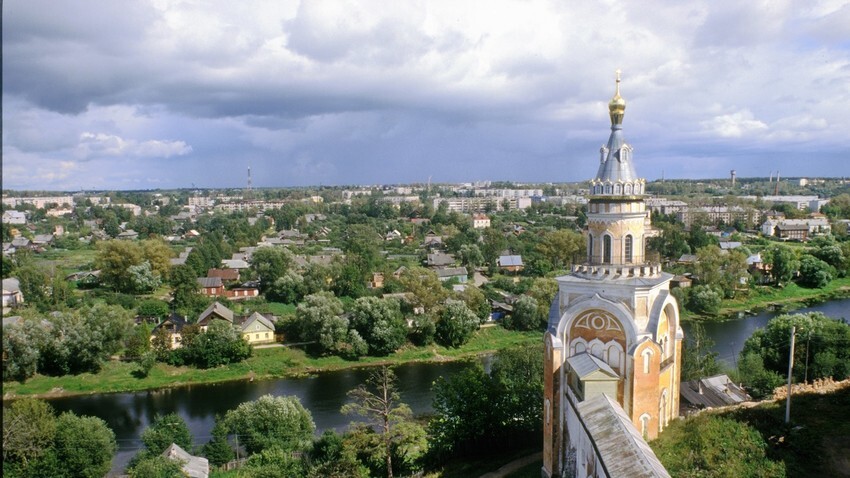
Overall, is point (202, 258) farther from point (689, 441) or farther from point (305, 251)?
point (689, 441)

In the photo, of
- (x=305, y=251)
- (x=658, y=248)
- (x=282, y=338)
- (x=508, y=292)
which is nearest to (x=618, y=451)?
(x=282, y=338)

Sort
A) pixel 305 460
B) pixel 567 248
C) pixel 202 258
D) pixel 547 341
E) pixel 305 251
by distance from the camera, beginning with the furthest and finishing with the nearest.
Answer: pixel 305 251, pixel 567 248, pixel 202 258, pixel 305 460, pixel 547 341

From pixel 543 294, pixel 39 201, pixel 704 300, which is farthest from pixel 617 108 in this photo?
pixel 39 201

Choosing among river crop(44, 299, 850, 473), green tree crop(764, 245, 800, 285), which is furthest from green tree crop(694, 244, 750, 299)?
river crop(44, 299, 850, 473)

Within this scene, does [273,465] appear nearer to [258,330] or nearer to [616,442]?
[616,442]

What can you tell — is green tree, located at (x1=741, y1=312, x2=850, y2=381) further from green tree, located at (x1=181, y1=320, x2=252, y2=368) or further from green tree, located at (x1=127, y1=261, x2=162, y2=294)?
green tree, located at (x1=127, y1=261, x2=162, y2=294)

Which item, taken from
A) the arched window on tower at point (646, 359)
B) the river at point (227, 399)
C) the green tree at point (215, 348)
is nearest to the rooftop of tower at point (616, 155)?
the arched window on tower at point (646, 359)
